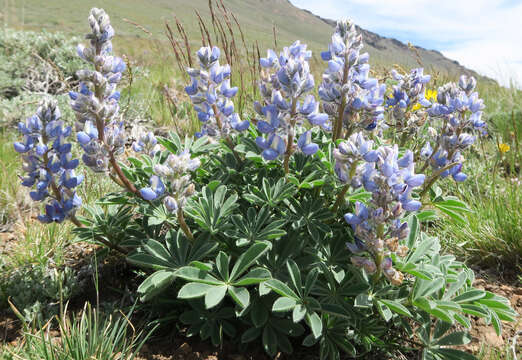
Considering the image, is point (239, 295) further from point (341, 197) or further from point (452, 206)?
point (452, 206)

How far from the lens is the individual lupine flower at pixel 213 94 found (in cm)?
211

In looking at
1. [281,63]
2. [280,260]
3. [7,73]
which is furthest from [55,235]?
[7,73]

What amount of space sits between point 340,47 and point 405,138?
1067mm

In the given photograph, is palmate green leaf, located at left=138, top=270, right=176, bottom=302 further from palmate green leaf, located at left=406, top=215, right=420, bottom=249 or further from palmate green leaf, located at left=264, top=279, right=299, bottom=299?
palmate green leaf, located at left=406, top=215, right=420, bottom=249

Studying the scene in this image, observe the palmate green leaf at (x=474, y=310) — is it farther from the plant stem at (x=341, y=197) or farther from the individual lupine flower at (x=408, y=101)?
the individual lupine flower at (x=408, y=101)

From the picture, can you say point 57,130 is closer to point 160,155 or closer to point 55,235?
point 160,155

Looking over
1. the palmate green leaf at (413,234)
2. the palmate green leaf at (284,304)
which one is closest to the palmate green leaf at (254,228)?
the palmate green leaf at (284,304)

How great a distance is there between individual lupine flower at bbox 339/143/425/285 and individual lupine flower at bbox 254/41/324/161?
0.28m

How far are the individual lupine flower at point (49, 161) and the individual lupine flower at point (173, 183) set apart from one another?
1.90 ft

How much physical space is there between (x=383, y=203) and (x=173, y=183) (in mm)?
861

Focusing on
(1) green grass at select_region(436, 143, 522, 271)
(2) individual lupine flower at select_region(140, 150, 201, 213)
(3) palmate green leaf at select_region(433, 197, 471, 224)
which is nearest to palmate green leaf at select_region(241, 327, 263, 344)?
(2) individual lupine flower at select_region(140, 150, 201, 213)

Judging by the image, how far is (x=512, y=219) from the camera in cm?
267

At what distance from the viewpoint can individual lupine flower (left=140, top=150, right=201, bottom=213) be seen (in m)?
1.66

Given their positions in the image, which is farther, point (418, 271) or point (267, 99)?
point (267, 99)
